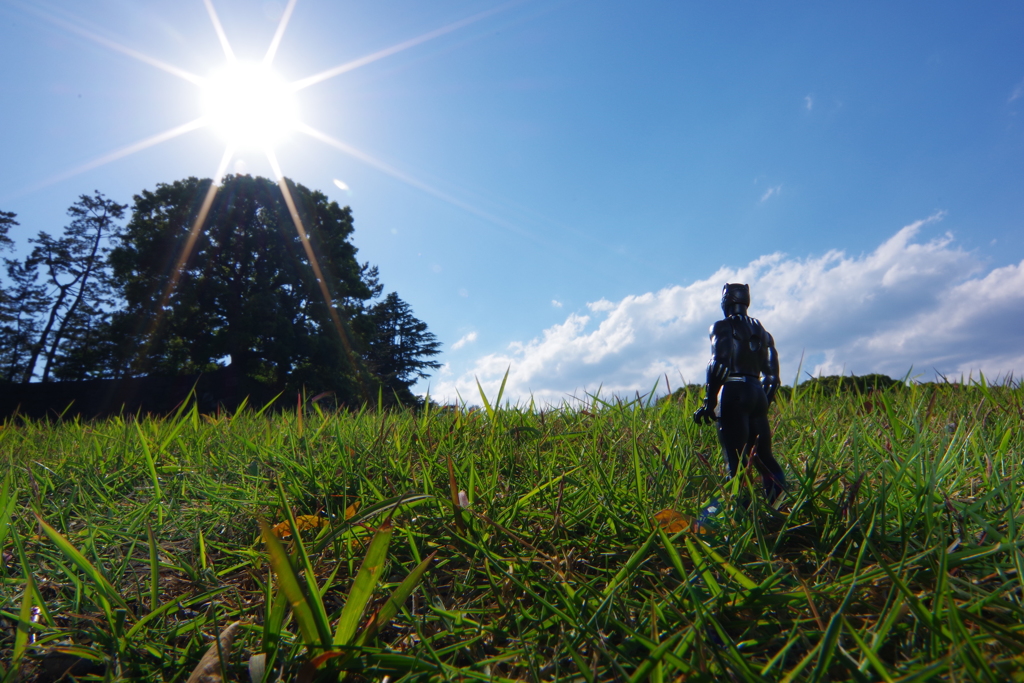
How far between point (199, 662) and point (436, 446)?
1553 millimetres

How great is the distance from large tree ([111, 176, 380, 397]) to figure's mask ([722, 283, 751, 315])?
63.8ft

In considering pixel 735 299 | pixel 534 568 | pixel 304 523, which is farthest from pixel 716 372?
pixel 304 523

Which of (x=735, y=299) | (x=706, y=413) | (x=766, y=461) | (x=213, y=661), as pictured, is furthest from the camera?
(x=735, y=299)

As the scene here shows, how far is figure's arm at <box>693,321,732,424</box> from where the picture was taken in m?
2.65

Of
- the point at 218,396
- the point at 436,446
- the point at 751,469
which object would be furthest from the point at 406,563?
the point at 218,396

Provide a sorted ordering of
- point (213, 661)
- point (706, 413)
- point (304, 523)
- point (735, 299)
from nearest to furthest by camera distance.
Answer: point (213, 661)
point (304, 523)
point (706, 413)
point (735, 299)

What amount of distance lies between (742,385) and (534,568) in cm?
143

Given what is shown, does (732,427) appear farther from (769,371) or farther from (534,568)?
(534,568)

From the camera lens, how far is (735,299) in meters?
2.84

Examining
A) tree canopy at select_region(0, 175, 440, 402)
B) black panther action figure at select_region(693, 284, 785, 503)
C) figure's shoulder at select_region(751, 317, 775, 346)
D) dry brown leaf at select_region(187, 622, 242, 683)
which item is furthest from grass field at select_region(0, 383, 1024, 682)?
tree canopy at select_region(0, 175, 440, 402)

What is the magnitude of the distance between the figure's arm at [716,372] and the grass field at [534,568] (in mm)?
256

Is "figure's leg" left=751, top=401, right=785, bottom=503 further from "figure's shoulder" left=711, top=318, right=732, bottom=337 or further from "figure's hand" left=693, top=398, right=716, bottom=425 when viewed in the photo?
"figure's shoulder" left=711, top=318, right=732, bottom=337

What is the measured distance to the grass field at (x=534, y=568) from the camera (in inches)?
53.6

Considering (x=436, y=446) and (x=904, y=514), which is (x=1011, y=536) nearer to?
(x=904, y=514)
